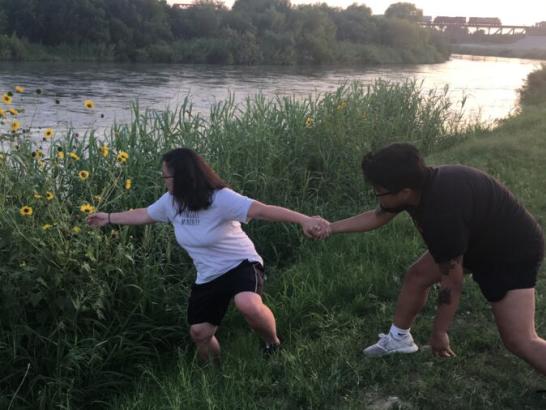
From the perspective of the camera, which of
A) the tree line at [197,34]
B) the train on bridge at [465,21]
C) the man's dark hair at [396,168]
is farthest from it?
the train on bridge at [465,21]

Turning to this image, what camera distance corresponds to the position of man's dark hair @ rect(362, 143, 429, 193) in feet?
7.77

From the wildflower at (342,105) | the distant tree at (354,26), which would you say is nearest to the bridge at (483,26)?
the distant tree at (354,26)

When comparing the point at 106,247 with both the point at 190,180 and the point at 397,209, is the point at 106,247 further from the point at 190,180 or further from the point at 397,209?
the point at 397,209

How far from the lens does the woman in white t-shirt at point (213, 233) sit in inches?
121

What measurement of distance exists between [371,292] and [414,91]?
7.48 metres

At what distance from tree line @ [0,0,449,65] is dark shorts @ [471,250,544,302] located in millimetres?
34093

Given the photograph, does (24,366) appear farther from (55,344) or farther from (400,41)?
(400,41)

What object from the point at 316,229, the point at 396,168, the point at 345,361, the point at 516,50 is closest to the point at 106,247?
the point at 316,229

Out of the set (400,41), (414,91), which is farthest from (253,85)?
(400,41)

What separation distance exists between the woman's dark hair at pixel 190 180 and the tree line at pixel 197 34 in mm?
32863

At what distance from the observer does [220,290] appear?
3189 millimetres

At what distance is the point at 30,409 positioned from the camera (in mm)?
3160

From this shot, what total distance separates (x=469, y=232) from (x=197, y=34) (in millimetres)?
48161

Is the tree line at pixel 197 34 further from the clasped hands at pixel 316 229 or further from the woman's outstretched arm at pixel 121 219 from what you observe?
the clasped hands at pixel 316 229
